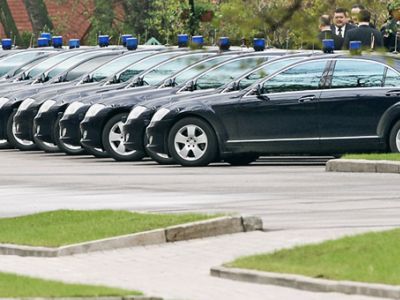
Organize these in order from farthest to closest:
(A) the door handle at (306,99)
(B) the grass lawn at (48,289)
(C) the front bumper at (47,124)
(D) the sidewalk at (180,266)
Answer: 1. (C) the front bumper at (47,124)
2. (A) the door handle at (306,99)
3. (D) the sidewalk at (180,266)
4. (B) the grass lawn at (48,289)

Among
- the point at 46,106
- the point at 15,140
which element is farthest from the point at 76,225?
the point at 15,140

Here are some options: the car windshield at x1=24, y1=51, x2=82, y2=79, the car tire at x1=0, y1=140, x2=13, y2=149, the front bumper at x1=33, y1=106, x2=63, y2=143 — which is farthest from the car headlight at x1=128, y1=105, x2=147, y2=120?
the car windshield at x1=24, y1=51, x2=82, y2=79

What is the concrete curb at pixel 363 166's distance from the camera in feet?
69.3

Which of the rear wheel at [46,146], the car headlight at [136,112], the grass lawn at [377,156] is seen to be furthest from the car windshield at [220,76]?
the rear wheel at [46,146]

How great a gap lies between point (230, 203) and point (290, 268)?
5617 millimetres

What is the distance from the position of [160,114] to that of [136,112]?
0.93 metres

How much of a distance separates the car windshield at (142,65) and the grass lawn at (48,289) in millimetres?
15139

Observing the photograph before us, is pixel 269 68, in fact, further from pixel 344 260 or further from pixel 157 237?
pixel 344 260

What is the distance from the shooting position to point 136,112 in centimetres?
2477

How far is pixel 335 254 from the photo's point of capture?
493 inches

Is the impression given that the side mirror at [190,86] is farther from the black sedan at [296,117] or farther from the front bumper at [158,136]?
the front bumper at [158,136]

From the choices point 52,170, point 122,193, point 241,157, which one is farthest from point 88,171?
point 122,193

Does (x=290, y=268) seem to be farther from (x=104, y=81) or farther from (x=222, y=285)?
(x=104, y=81)

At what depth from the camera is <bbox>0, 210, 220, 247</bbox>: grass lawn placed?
14.4 meters
